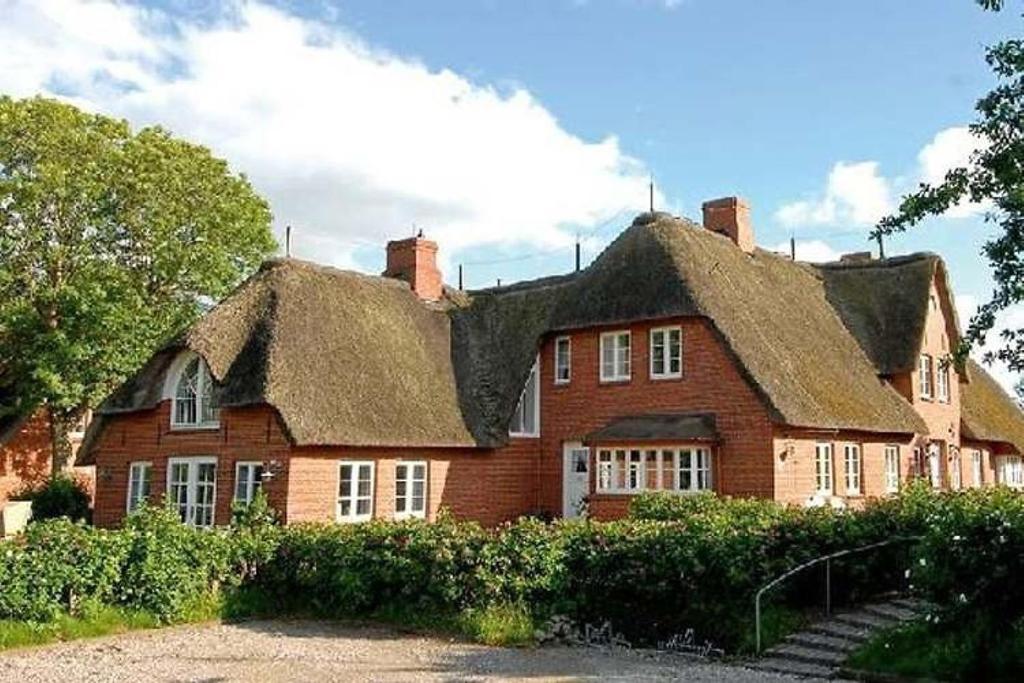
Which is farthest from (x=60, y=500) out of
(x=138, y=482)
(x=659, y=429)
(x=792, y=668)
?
(x=792, y=668)

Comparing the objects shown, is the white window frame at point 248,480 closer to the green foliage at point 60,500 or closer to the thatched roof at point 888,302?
the green foliage at point 60,500

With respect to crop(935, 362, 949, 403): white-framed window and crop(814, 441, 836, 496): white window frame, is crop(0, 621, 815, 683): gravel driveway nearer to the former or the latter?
crop(814, 441, 836, 496): white window frame

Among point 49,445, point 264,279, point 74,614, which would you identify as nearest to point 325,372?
point 264,279

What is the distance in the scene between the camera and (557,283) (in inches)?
1200

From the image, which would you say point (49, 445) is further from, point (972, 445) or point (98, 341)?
point (972, 445)

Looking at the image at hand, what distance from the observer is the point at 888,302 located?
31797 millimetres

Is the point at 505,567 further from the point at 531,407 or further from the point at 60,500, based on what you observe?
the point at 60,500

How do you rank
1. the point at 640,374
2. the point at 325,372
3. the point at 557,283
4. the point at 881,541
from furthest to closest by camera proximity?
the point at 557,283 < the point at 640,374 < the point at 325,372 < the point at 881,541

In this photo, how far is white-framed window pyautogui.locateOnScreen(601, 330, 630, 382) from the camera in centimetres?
2709

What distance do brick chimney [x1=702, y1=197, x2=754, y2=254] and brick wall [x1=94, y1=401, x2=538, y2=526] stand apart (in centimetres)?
931

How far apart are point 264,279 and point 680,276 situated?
1051 centimetres

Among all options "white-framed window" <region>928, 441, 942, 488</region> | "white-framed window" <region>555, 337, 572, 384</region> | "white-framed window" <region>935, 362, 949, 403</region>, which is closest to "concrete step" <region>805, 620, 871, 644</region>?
"white-framed window" <region>555, 337, 572, 384</region>

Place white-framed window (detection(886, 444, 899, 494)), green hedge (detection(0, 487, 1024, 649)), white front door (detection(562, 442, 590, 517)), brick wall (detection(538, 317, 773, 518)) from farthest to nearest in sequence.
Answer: white-framed window (detection(886, 444, 899, 494)), white front door (detection(562, 442, 590, 517)), brick wall (detection(538, 317, 773, 518)), green hedge (detection(0, 487, 1024, 649))

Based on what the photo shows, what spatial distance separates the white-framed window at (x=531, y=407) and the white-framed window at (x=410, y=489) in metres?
3.54
